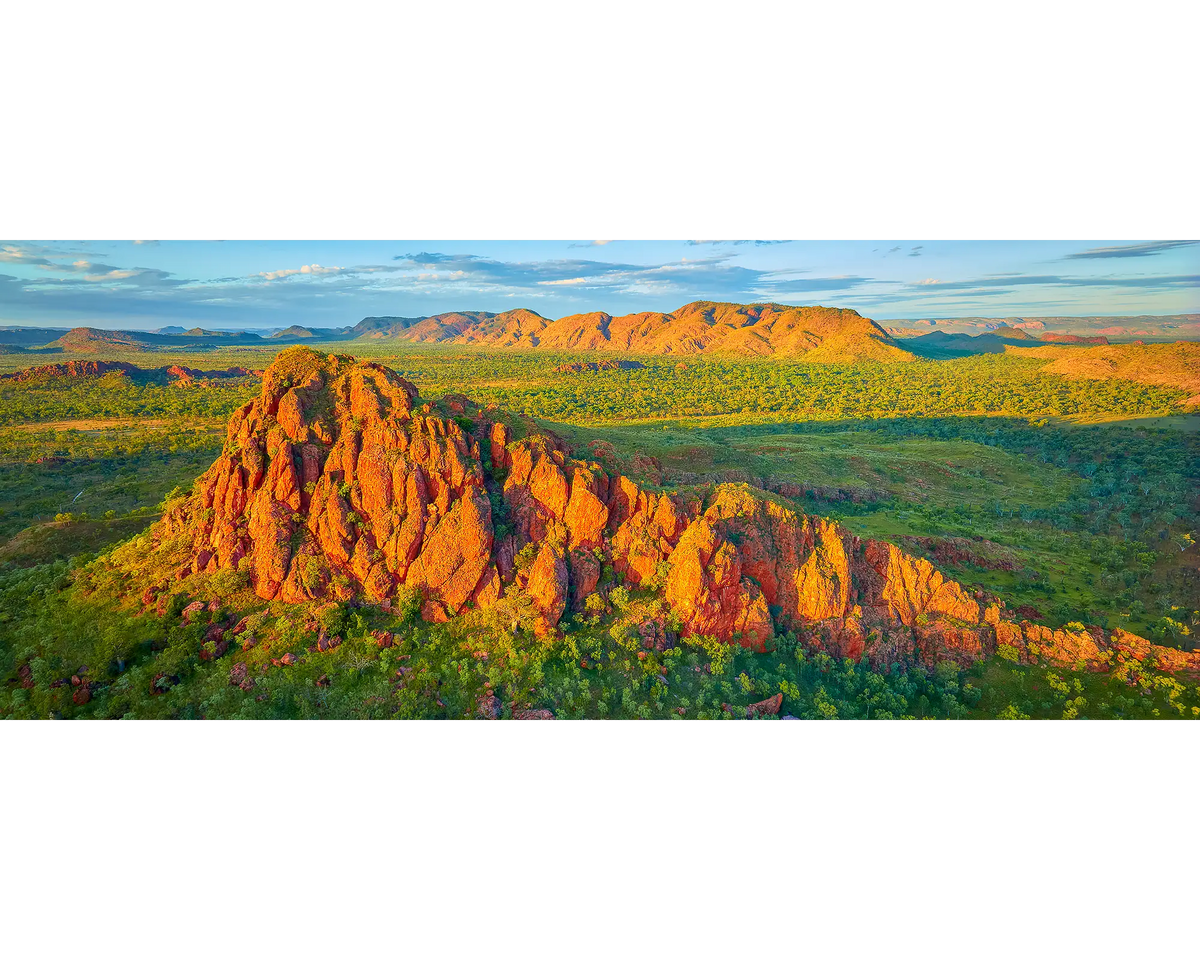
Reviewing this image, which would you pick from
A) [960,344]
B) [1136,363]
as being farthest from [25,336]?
[960,344]

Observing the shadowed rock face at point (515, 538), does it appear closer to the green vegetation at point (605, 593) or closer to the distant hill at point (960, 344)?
the green vegetation at point (605, 593)

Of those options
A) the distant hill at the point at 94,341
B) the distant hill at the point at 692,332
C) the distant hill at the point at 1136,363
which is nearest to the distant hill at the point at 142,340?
the distant hill at the point at 94,341

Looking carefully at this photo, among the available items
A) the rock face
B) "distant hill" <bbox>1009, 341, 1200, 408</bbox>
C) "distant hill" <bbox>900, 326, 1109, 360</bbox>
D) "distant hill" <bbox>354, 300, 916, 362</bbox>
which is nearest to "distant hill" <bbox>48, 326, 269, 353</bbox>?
the rock face

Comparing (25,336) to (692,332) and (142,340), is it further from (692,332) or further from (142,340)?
(692,332)

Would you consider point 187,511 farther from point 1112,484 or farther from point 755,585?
point 1112,484

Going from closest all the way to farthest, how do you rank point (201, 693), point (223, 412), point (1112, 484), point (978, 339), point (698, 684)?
point (201, 693) < point (698, 684) < point (1112, 484) < point (223, 412) < point (978, 339)
